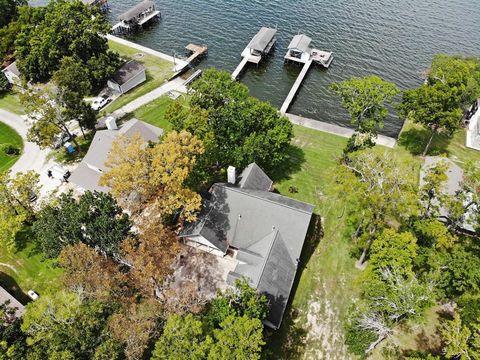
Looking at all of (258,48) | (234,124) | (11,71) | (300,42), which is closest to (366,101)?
(234,124)

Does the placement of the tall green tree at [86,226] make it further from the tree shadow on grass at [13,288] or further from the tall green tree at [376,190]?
the tall green tree at [376,190]

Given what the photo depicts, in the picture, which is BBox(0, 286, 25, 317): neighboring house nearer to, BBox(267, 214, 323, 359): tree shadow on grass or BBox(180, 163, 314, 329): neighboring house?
BBox(180, 163, 314, 329): neighboring house

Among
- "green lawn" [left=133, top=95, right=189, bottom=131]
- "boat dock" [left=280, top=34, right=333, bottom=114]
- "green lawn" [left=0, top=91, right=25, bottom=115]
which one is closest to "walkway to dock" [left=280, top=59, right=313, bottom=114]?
"boat dock" [left=280, top=34, right=333, bottom=114]

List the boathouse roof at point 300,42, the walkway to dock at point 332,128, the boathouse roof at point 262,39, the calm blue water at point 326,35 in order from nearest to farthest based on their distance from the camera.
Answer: the walkway to dock at point 332,128
the calm blue water at point 326,35
the boathouse roof at point 300,42
the boathouse roof at point 262,39

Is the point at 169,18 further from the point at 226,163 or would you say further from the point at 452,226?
the point at 452,226

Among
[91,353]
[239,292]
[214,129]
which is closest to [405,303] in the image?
[239,292]

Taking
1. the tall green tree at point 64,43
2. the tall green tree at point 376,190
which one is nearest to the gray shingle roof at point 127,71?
the tall green tree at point 64,43
